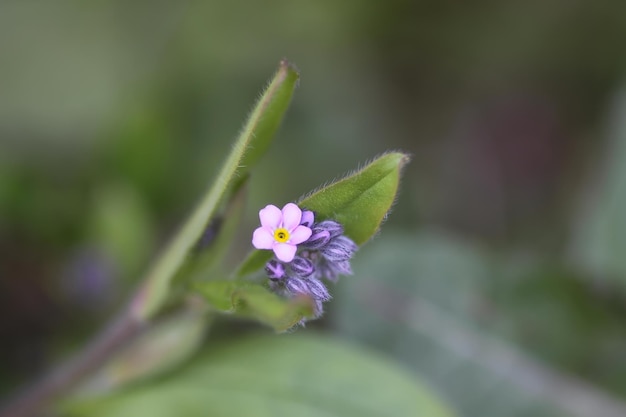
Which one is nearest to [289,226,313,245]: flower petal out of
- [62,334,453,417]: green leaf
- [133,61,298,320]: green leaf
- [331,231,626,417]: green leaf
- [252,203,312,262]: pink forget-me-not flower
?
[252,203,312,262]: pink forget-me-not flower

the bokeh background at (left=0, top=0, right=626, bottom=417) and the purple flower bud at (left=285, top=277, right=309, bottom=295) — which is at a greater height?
the bokeh background at (left=0, top=0, right=626, bottom=417)

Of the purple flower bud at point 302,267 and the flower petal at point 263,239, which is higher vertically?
the purple flower bud at point 302,267

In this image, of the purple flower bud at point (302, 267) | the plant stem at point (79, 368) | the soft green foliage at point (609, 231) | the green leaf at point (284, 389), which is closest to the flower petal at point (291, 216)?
the purple flower bud at point (302, 267)

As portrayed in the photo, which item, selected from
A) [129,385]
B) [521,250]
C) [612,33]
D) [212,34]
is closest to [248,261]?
[129,385]

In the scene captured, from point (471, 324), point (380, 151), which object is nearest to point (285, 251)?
point (471, 324)

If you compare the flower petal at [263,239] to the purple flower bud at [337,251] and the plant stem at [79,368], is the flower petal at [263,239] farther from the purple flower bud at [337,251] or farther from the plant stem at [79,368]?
the plant stem at [79,368]

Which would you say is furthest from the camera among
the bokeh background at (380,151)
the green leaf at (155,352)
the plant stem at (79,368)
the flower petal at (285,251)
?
the bokeh background at (380,151)

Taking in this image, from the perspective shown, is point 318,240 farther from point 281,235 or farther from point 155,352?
point 155,352

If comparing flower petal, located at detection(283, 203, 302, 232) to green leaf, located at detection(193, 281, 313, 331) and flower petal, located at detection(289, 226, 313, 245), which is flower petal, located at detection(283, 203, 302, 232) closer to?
flower petal, located at detection(289, 226, 313, 245)
